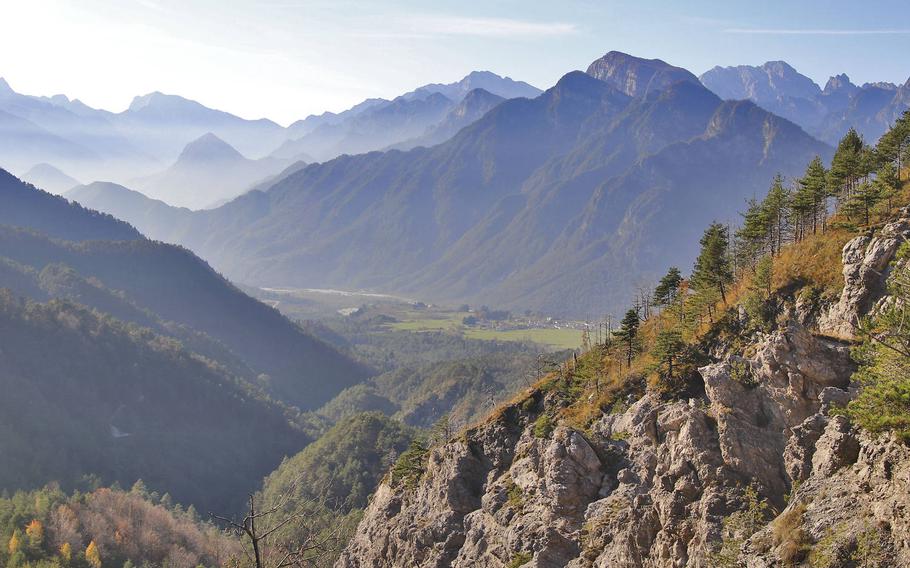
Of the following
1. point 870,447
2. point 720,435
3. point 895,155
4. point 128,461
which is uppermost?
point 895,155

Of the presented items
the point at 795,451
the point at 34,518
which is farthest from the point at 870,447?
the point at 34,518

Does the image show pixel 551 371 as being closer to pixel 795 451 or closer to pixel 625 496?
pixel 625 496

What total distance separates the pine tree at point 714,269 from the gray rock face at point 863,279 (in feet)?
46.5

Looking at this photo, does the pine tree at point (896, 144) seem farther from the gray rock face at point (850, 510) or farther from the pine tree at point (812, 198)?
the gray rock face at point (850, 510)

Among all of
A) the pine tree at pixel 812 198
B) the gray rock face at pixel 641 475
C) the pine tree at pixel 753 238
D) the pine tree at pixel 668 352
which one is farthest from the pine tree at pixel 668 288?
the gray rock face at pixel 641 475

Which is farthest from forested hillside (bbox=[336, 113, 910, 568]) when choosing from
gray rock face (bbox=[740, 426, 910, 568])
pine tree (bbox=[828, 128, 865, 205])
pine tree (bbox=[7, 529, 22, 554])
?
pine tree (bbox=[7, 529, 22, 554])

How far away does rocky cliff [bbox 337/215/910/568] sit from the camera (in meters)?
25.7

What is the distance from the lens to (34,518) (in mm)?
111938

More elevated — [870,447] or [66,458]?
[870,447]

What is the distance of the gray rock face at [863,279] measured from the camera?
37.9 meters

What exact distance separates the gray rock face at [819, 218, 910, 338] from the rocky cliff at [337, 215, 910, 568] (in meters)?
0.08

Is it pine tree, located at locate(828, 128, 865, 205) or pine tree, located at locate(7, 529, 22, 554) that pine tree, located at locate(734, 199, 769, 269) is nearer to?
pine tree, located at locate(828, 128, 865, 205)

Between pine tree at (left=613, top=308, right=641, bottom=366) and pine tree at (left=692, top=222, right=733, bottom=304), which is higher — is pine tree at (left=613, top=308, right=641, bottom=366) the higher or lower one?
the lower one

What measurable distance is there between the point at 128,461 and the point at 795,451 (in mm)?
191044
